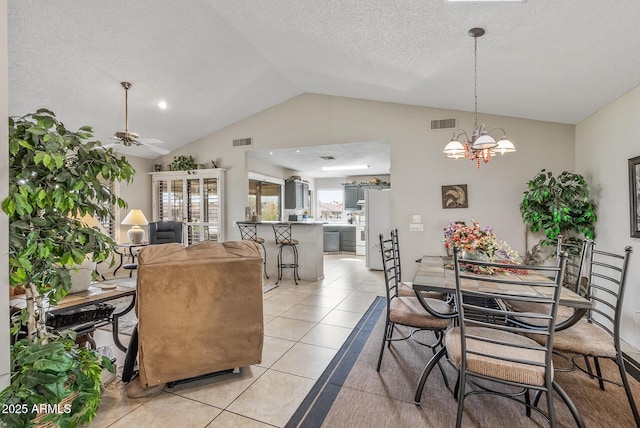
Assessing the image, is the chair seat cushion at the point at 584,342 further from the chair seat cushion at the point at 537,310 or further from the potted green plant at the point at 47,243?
the potted green plant at the point at 47,243

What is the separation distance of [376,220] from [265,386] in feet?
15.2

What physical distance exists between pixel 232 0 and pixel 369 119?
273cm

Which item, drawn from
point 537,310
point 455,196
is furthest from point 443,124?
point 537,310

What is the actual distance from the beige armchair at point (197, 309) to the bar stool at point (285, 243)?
10.3 feet

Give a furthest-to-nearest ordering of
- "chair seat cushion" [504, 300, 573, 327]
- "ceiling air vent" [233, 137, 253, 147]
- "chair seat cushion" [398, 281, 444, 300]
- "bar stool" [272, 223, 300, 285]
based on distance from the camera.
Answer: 1. "ceiling air vent" [233, 137, 253, 147]
2. "bar stool" [272, 223, 300, 285]
3. "chair seat cushion" [398, 281, 444, 300]
4. "chair seat cushion" [504, 300, 573, 327]

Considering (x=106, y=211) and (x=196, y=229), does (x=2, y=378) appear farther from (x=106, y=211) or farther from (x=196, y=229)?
(x=196, y=229)

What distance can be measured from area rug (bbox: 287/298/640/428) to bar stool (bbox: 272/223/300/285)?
2987 millimetres

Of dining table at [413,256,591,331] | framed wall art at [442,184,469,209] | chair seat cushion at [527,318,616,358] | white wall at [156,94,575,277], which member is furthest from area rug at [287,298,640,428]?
framed wall art at [442,184,469,209]

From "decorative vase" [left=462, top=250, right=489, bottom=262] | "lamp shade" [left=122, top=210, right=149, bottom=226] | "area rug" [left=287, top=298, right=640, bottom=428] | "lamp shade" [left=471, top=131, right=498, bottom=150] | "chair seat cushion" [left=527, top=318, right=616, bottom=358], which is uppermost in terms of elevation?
"lamp shade" [left=471, top=131, right=498, bottom=150]

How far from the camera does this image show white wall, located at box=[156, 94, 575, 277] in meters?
4.36

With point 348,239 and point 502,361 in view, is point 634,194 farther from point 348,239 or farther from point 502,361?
point 348,239

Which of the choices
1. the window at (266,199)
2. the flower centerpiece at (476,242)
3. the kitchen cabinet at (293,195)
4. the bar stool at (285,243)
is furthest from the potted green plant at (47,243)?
the kitchen cabinet at (293,195)

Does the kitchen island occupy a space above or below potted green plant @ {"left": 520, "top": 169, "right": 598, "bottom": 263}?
below

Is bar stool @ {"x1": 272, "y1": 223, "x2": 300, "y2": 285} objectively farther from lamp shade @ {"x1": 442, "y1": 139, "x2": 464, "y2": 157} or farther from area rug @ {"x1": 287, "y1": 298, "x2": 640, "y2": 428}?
lamp shade @ {"x1": 442, "y1": 139, "x2": 464, "y2": 157}
